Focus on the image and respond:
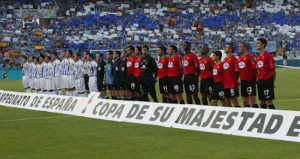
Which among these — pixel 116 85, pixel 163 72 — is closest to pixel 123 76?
→ pixel 116 85

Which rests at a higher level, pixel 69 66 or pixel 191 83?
pixel 191 83

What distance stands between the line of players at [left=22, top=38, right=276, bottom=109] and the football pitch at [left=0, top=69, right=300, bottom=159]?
2.30 metres

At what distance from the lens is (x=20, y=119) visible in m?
17.7

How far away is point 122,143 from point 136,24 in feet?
157

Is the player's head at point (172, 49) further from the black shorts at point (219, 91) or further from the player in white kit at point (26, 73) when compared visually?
the player in white kit at point (26, 73)

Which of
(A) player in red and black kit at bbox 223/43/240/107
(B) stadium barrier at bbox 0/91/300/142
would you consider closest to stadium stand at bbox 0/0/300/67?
(B) stadium barrier at bbox 0/91/300/142

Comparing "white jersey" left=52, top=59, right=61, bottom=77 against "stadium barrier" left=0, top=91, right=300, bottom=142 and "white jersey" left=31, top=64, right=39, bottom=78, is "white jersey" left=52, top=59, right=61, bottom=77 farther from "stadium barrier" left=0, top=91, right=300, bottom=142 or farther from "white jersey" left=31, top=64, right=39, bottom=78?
"stadium barrier" left=0, top=91, right=300, bottom=142

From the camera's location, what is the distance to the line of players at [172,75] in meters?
14.6

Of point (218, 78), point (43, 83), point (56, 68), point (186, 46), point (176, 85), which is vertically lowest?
point (43, 83)

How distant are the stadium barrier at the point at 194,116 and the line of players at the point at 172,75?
71.4 inches

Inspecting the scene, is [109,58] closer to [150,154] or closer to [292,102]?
[292,102]

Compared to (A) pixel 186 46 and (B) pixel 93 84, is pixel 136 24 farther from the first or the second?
(A) pixel 186 46

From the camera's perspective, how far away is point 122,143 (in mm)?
11703

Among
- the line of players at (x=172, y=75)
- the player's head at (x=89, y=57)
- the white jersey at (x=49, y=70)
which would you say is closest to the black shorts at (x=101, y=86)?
the line of players at (x=172, y=75)
